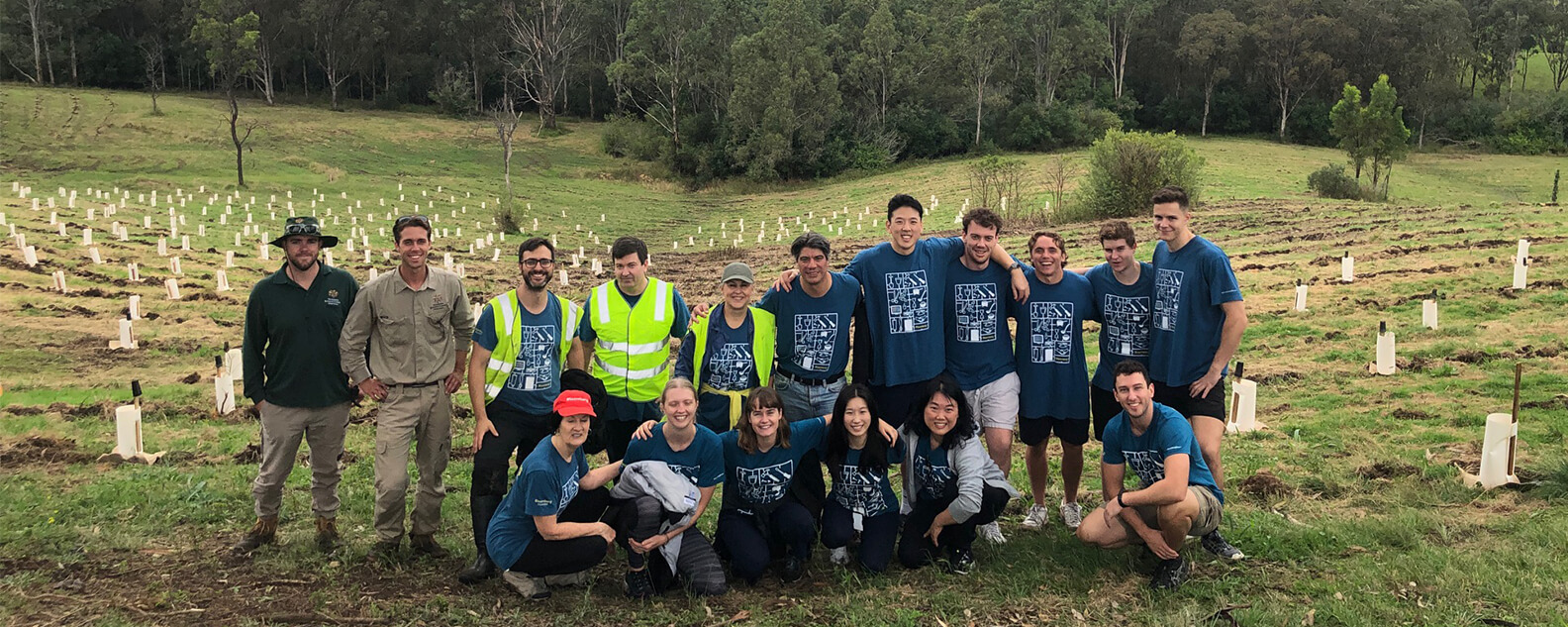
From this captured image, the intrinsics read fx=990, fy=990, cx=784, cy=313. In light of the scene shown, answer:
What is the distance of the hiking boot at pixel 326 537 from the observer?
237 inches

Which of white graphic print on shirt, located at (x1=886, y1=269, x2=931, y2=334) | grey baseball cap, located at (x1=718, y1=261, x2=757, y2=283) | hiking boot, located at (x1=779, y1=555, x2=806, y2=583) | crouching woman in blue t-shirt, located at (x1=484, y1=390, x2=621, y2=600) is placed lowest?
hiking boot, located at (x1=779, y1=555, x2=806, y2=583)

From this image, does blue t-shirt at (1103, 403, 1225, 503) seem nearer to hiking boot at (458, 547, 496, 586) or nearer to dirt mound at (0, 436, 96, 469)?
hiking boot at (458, 547, 496, 586)

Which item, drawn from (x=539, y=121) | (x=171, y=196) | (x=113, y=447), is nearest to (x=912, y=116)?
(x=539, y=121)

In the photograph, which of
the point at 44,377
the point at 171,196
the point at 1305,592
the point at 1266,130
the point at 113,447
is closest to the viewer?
the point at 1305,592

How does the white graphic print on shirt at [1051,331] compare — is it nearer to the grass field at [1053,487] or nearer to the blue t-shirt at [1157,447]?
the blue t-shirt at [1157,447]

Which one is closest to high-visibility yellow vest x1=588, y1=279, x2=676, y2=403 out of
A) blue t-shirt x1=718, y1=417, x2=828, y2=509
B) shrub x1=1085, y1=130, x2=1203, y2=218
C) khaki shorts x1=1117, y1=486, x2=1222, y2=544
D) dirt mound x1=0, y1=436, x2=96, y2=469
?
blue t-shirt x1=718, y1=417, x2=828, y2=509

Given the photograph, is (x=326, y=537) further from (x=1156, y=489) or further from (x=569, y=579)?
(x=1156, y=489)

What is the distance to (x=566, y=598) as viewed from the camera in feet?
17.8

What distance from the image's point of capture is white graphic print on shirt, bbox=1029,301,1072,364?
6000 mm

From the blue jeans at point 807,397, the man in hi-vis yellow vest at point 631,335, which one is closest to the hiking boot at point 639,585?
the man in hi-vis yellow vest at point 631,335

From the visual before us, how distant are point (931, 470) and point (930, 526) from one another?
1.22 feet

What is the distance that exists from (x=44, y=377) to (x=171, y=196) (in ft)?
68.8

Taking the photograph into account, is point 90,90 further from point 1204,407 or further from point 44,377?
point 1204,407

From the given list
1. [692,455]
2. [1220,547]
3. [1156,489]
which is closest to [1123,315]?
[1156,489]
